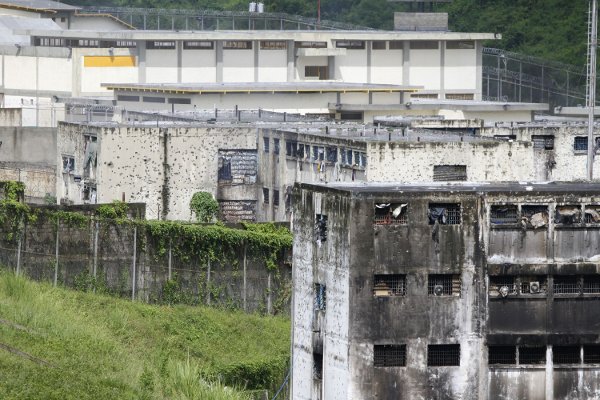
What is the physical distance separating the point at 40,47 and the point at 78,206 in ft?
129

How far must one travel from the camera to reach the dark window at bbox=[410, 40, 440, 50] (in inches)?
3659

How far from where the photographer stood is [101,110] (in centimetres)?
7888

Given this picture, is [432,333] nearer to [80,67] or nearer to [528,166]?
[528,166]

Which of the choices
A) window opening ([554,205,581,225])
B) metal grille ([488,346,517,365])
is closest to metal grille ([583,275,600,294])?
window opening ([554,205,581,225])

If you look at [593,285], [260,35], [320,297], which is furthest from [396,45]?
[593,285]

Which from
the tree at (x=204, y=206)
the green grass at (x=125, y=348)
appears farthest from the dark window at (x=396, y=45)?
the green grass at (x=125, y=348)

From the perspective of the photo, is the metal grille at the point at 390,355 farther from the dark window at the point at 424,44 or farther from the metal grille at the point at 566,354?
the dark window at the point at 424,44

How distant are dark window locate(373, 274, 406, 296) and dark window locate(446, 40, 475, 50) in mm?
54559

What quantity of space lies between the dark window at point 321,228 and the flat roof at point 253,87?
133 ft

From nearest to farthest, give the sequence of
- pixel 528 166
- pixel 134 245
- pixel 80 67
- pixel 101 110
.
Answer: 1. pixel 134 245
2. pixel 528 166
3. pixel 101 110
4. pixel 80 67

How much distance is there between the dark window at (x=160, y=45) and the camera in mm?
90750

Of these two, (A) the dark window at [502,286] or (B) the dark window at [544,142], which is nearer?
(A) the dark window at [502,286]

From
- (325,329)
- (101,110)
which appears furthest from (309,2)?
(325,329)

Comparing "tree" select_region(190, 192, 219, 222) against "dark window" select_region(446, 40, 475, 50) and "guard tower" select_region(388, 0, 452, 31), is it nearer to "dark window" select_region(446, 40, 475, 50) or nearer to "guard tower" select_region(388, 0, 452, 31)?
"dark window" select_region(446, 40, 475, 50)
